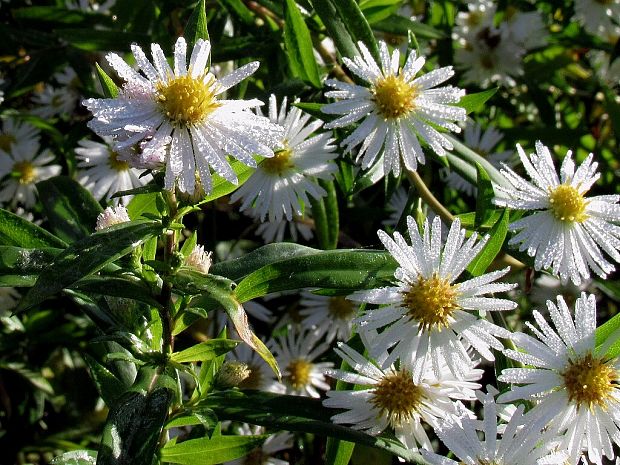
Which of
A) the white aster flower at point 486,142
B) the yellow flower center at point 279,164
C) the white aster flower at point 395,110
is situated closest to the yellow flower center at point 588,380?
the white aster flower at point 395,110

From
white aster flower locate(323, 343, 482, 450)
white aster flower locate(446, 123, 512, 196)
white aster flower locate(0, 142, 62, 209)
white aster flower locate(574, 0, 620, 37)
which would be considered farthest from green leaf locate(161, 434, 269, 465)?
white aster flower locate(574, 0, 620, 37)

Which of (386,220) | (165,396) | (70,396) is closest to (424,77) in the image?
(165,396)

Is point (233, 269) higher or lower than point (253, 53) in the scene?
lower

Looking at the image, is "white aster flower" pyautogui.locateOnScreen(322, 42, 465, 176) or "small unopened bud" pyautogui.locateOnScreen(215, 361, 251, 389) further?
"white aster flower" pyautogui.locateOnScreen(322, 42, 465, 176)

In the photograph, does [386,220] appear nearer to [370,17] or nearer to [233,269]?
[370,17]

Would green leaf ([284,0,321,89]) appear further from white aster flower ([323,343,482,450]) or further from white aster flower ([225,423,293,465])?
white aster flower ([225,423,293,465])

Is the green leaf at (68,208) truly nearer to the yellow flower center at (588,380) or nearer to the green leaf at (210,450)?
the green leaf at (210,450)

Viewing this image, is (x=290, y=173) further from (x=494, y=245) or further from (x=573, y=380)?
(x=573, y=380)

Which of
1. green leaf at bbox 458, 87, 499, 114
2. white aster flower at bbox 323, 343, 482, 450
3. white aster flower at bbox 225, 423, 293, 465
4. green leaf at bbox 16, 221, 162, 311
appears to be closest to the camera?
green leaf at bbox 16, 221, 162, 311
